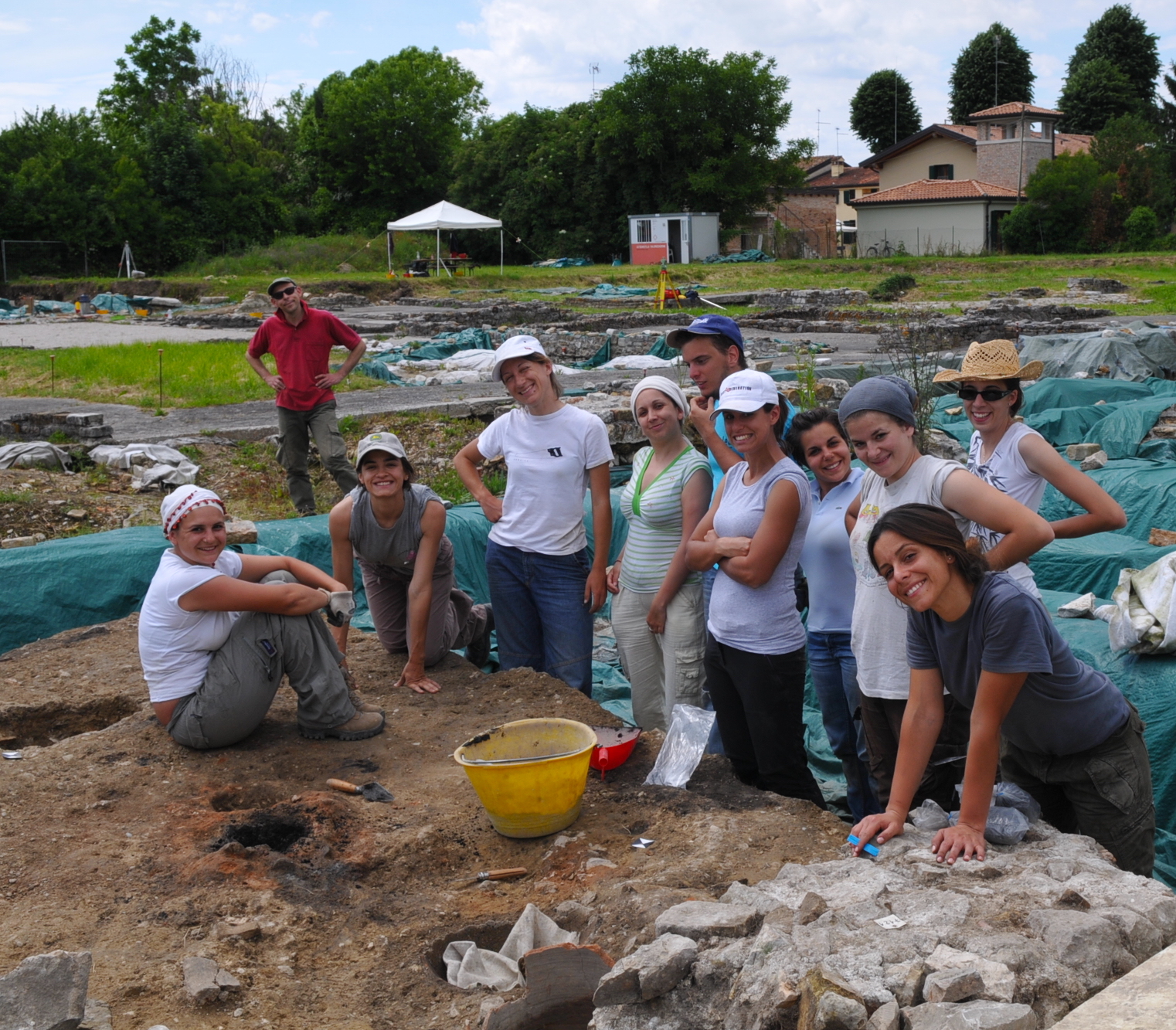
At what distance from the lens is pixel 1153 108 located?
156 ft

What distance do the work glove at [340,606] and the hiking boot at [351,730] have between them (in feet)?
1.31

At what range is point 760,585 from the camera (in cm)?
367

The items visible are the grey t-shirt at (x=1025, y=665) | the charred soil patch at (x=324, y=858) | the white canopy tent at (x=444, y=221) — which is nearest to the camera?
the grey t-shirt at (x=1025, y=665)

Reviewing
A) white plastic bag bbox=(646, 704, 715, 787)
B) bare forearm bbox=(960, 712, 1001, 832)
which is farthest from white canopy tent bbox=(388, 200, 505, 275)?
bare forearm bbox=(960, 712, 1001, 832)

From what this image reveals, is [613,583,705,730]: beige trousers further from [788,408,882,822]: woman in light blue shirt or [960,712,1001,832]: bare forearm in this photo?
[960,712,1001,832]: bare forearm

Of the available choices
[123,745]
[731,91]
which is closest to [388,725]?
[123,745]

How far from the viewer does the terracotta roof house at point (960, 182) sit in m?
42.0

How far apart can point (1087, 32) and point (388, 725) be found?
203ft

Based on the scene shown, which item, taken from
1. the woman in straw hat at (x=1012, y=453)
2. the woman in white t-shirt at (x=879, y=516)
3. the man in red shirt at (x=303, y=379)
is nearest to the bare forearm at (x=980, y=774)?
the woman in white t-shirt at (x=879, y=516)

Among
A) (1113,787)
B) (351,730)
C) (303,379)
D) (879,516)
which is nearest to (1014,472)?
(879,516)

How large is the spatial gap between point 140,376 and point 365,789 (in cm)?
1139

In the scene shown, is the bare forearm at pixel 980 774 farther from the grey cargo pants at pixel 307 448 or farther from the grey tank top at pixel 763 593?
the grey cargo pants at pixel 307 448

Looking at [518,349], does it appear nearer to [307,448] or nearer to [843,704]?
[843,704]

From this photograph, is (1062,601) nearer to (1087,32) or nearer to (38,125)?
(38,125)
